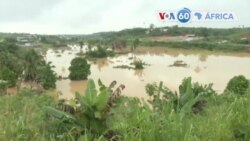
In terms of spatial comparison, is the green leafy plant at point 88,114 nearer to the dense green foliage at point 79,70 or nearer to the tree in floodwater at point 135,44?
the dense green foliage at point 79,70

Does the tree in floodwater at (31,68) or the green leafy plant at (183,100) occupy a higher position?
the green leafy plant at (183,100)

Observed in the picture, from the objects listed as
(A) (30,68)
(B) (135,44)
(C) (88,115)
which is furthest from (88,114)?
(B) (135,44)

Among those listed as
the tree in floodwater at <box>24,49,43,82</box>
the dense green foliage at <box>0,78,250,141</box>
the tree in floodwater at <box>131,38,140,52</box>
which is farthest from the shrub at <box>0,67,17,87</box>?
the tree in floodwater at <box>131,38,140,52</box>

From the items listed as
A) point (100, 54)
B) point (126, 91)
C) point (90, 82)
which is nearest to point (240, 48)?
point (100, 54)

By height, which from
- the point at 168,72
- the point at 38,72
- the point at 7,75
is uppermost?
the point at 7,75

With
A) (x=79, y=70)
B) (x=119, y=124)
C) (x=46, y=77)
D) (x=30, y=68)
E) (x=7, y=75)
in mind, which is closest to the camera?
(x=119, y=124)

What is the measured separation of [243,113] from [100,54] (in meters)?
32.1

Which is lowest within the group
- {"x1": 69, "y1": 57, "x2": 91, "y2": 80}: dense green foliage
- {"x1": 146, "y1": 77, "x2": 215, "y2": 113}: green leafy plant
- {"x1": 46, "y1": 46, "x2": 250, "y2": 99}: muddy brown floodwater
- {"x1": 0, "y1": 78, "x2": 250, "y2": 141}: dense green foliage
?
{"x1": 46, "y1": 46, "x2": 250, "y2": 99}: muddy brown floodwater

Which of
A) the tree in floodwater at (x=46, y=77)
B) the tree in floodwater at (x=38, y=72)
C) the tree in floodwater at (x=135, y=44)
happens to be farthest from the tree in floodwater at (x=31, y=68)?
the tree in floodwater at (x=135, y=44)

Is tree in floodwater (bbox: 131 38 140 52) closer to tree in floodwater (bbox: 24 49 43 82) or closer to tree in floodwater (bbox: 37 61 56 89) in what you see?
tree in floodwater (bbox: 24 49 43 82)

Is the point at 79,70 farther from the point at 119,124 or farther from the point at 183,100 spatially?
the point at 119,124

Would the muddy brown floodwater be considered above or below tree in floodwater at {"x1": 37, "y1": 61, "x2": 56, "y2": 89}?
below

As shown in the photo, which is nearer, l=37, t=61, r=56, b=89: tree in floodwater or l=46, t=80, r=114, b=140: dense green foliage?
l=46, t=80, r=114, b=140: dense green foliage

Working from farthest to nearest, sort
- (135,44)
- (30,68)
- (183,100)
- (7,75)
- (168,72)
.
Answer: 1. (135,44)
2. (168,72)
3. (30,68)
4. (7,75)
5. (183,100)
